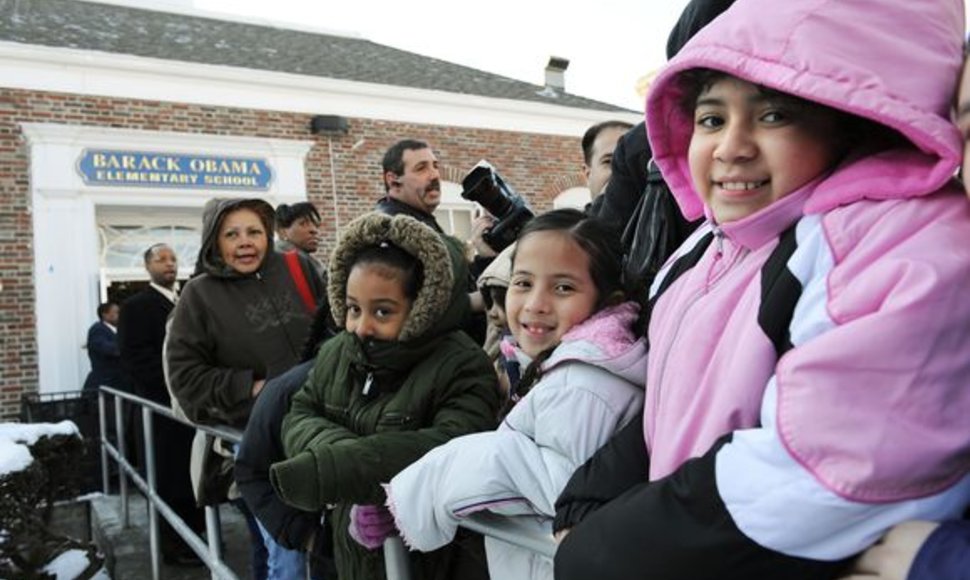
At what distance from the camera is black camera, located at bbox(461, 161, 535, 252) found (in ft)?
8.70

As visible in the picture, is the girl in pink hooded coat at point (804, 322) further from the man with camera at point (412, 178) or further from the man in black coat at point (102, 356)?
the man in black coat at point (102, 356)

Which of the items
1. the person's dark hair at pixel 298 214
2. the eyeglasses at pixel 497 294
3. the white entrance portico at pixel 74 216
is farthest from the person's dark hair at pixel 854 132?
the white entrance portico at pixel 74 216

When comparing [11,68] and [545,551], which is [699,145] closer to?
[545,551]

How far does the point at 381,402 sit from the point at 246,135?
29.5 feet

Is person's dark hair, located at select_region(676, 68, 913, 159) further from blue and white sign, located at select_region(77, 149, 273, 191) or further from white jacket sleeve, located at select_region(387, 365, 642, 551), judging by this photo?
blue and white sign, located at select_region(77, 149, 273, 191)

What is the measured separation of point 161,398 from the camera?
4.69m

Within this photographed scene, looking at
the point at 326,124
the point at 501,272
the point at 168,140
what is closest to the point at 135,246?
the point at 168,140

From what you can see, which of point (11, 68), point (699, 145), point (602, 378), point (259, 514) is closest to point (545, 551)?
point (602, 378)

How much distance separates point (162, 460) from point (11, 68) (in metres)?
6.61

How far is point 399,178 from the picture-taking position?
367 centimetres

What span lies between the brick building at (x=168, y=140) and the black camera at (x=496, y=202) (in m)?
7.63

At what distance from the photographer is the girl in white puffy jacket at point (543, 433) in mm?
1359

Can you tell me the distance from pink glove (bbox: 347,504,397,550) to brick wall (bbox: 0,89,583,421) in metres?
8.26

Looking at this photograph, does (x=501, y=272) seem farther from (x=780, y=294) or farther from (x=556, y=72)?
(x=556, y=72)
